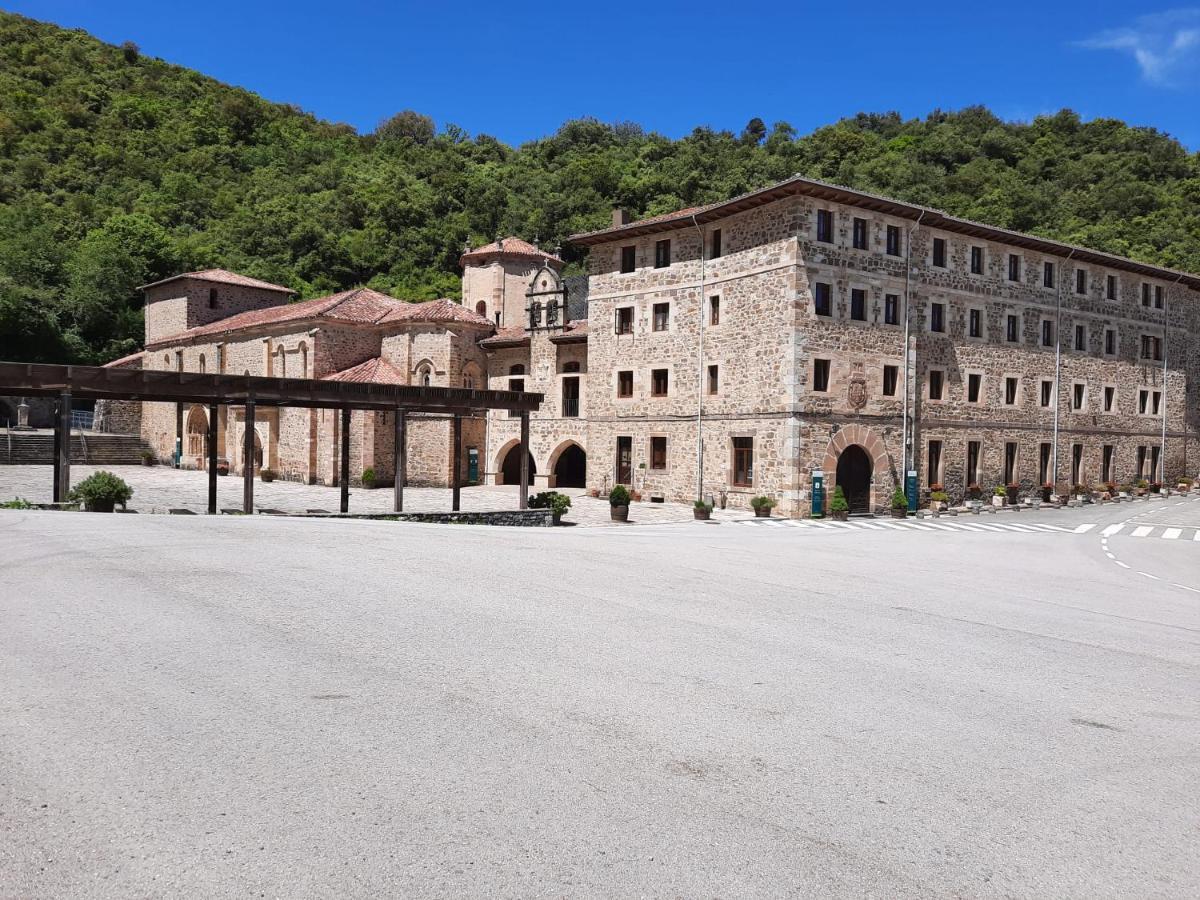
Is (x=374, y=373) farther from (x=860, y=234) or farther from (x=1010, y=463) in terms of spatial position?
(x=1010, y=463)

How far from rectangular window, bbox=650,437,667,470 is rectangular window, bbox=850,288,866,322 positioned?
878 cm

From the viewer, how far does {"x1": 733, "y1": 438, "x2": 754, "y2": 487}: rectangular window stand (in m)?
31.3

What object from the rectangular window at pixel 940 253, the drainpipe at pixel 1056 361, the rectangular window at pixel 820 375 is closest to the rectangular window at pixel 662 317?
the rectangular window at pixel 820 375

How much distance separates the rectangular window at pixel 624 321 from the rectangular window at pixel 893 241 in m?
10.3

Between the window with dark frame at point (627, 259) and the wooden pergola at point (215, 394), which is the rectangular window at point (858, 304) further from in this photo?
the wooden pergola at point (215, 394)

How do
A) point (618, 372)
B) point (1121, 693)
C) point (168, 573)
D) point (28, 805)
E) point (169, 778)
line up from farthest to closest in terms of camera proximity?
1. point (618, 372)
2. point (168, 573)
3. point (1121, 693)
4. point (169, 778)
5. point (28, 805)

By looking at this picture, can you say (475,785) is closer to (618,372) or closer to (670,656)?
(670,656)

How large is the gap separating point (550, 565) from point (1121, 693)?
324 inches

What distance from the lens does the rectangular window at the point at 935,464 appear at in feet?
110

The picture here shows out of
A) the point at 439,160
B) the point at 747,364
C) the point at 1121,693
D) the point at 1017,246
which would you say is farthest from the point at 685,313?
the point at 439,160

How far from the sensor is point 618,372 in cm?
3622

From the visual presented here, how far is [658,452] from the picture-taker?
1375 inches

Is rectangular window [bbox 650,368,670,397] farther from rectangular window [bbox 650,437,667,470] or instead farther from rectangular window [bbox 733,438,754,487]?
rectangular window [bbox 733,438,754,487]

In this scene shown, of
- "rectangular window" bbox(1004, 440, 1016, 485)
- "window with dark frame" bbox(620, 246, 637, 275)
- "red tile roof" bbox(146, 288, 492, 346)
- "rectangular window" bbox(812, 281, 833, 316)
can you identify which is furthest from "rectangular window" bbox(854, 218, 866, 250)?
"red tile roof" bbox(146, 288, 492, 346)
